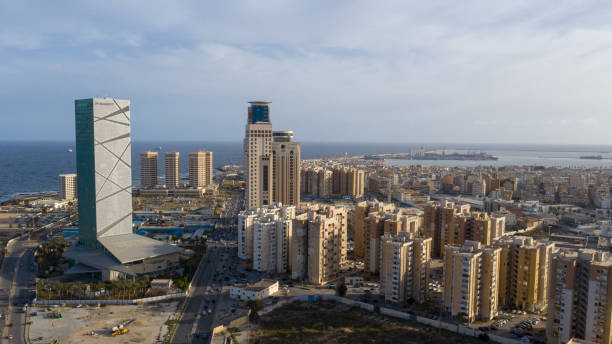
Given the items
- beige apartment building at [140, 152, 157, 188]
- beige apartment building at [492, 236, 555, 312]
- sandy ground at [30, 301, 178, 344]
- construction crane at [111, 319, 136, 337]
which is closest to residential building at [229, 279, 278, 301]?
sandy ground at [30, 301, 178, 344]

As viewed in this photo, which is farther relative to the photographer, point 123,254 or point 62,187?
point 62,187

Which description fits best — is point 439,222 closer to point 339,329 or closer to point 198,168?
point 339,329

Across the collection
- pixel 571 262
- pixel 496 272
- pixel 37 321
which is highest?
pixel 571 262

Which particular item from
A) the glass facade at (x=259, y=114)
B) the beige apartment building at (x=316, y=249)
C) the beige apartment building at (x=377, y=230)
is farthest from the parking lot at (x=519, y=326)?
the glass facade at (x=259, y=114)

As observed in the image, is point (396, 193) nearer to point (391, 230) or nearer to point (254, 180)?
point (254, 180)

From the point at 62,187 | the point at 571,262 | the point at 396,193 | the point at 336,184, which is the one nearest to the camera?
the point at 571,262

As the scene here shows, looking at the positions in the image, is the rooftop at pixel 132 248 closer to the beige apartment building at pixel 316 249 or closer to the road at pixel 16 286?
the road at pixel 16 286

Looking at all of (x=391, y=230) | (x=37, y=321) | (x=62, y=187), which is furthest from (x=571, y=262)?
(x=62, y=187)

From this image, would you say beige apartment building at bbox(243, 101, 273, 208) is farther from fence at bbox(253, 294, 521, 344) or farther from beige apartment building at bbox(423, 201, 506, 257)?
fence at bbox(253, 294, 521, 344)
